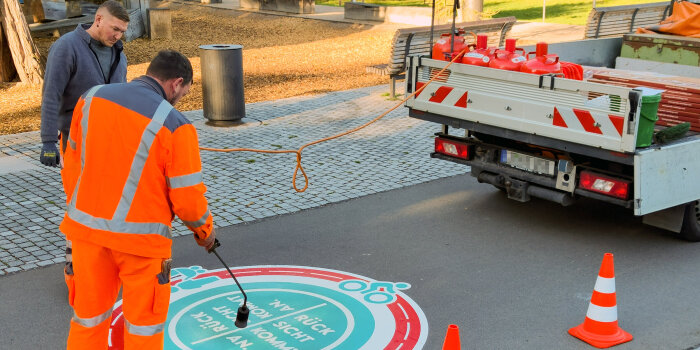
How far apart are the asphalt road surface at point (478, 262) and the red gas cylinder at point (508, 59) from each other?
1490mm

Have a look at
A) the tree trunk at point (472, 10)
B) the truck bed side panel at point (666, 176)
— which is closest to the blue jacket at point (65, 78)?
the truck bed side panel at point (666, 176)

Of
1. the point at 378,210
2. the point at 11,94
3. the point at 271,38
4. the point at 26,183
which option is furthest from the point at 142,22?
the point at 378,210

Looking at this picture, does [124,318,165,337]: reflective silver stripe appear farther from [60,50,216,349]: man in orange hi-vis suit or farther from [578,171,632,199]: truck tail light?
[578,171,632,199]: truck tail light

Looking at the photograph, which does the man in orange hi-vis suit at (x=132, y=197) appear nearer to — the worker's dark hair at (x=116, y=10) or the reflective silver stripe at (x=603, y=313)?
the worker's dark hair at (x=116, y=10)

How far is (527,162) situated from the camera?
7250 millimetres

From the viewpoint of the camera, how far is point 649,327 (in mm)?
5488

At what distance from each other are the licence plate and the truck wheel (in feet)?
3.86

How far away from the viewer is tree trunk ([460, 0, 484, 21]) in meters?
19.6

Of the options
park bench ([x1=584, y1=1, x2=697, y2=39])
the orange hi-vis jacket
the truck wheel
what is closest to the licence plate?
the truck wheel

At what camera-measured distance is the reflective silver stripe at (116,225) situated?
396cm

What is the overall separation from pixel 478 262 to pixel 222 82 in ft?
18.8

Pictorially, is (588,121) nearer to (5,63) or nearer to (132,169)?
(132,169)

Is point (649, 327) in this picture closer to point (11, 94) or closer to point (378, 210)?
point (378, 210)

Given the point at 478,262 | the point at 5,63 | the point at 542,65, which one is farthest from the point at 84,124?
the point at 5,63
